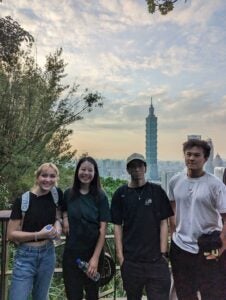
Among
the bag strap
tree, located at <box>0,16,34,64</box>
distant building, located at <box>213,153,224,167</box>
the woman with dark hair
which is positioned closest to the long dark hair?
the woman with dark hair

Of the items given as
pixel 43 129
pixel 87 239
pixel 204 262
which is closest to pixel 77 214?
pixel 87 239

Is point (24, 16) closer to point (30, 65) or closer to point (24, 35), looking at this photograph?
point (24, 35)

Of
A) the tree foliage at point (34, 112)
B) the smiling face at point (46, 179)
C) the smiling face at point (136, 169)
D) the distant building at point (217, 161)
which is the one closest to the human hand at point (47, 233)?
the smiling face at point (46, 179)

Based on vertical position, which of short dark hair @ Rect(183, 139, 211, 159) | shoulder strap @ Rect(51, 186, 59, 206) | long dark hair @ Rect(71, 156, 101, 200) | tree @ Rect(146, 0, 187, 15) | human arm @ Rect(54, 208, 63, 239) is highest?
tree @ Rect(146, 0, 187, 15)

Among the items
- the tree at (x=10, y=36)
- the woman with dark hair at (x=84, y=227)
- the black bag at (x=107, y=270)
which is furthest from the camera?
the tree at (x=10, y=36)

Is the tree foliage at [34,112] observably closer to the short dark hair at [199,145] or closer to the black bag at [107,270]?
the black bag at [107,270]

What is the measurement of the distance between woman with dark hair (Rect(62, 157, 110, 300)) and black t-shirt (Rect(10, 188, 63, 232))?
0.31 feet

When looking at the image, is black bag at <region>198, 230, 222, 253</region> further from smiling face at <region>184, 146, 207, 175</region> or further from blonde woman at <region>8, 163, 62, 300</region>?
blonde woman at <region>8, 163, 62, 300</region>

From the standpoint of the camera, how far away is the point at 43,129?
854 cm

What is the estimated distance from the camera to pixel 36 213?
7.10 feet

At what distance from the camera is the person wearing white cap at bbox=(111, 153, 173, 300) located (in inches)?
84.4

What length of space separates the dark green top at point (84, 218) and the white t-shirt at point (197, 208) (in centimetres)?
45

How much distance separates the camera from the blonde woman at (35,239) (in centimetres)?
212

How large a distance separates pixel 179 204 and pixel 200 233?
203 mm
